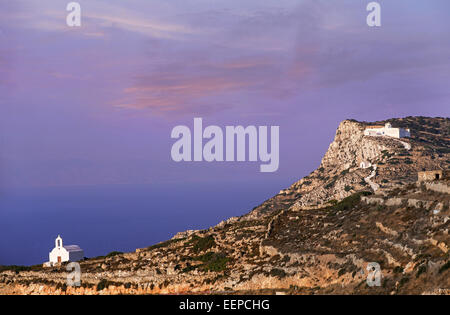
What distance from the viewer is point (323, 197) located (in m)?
140

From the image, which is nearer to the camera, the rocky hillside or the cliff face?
the rocky hillside

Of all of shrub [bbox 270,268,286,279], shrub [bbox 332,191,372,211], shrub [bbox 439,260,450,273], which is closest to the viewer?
shrub [bbox 439,260,450,273]

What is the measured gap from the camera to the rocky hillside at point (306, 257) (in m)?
41.5

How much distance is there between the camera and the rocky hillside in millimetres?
41500

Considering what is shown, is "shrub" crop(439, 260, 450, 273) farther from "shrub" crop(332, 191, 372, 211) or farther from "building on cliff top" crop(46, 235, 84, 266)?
"building on cliff top" crop(46, 235, 84, 266)

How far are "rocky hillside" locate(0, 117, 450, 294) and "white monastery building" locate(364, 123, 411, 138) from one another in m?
93.1

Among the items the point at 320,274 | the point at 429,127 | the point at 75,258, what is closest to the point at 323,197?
the point at 75,258

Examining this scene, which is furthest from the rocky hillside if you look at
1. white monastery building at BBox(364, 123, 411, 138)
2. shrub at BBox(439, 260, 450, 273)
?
white monastery building at BBox(364, 123, 411, 138)

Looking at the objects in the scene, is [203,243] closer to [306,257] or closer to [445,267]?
[306,257]

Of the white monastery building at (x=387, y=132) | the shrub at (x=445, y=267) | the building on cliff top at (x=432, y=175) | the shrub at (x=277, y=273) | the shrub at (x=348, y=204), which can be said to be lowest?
the shrub at (x=277, y=273)

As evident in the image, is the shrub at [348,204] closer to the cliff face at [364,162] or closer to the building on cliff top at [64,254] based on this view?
the cliff face at [364,162]

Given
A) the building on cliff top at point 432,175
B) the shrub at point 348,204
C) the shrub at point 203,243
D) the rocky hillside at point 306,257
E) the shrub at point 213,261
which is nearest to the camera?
the rocky hillside at point 306,257

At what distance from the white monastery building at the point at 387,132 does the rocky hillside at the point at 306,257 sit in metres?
93.1

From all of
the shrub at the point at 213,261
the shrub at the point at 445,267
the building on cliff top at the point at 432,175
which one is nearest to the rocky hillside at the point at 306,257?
the shrub at the point at 445,267
